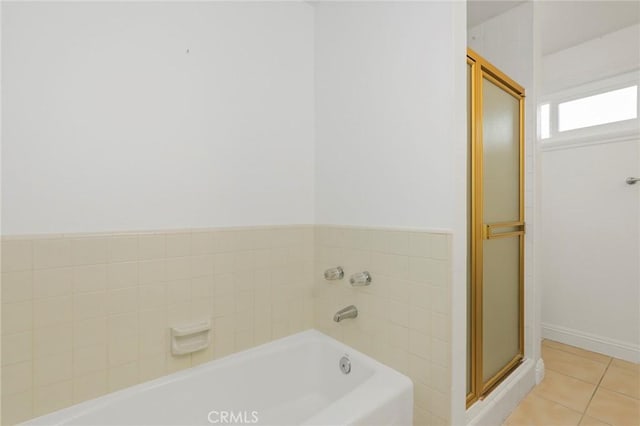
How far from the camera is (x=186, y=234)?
145cm

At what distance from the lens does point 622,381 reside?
78.4 inches

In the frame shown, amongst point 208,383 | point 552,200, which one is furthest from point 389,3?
point 552,200

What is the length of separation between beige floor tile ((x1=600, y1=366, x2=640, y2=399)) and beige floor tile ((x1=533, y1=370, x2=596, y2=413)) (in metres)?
0.11

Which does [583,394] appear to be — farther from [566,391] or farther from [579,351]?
[579,351]

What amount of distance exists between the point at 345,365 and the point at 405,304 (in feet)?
1.62

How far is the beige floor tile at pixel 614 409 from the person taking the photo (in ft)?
5.39

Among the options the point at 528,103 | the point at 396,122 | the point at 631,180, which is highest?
the point at 528,103

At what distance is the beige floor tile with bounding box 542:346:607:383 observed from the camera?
6.80 ft

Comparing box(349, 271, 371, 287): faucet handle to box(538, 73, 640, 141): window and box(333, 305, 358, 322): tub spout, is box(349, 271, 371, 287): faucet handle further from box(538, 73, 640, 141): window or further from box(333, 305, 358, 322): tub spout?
box(538, 73, 640, 141): window

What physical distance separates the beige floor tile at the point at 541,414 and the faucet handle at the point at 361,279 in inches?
44.4

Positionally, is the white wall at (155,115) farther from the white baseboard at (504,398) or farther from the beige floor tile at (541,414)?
the beige floor tile at (541,414)

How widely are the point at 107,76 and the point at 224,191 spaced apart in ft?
2.24

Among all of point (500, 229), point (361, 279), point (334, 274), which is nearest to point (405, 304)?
point (361, 279)

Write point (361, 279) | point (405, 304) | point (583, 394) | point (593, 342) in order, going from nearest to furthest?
point (405, 304) < point (361, 279) < point (583, 394) < point (593, 342)
